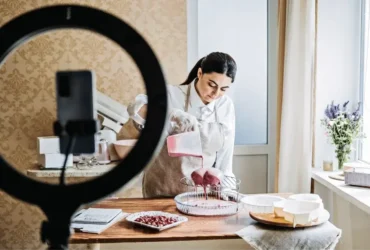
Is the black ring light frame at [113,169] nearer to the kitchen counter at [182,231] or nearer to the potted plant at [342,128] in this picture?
the kitchen counter at [182,231]

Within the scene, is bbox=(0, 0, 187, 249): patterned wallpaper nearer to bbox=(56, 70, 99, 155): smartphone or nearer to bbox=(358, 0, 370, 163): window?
bbox=(358, 0, 370, 163): window

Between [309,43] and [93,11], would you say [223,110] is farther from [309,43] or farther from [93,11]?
[93,11]

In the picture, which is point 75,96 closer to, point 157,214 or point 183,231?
point 183,231

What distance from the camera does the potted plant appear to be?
2881 mm

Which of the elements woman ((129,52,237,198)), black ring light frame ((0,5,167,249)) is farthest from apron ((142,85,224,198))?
black ring light frame ((0,5,167,249))

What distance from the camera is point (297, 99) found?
10.0 feet

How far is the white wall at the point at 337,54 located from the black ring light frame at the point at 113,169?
2826mm

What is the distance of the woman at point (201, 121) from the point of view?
7.65 feet

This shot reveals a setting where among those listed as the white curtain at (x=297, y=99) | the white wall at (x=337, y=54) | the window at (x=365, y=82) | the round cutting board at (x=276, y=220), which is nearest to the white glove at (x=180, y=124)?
the round cutting board at (x=276, y=220)

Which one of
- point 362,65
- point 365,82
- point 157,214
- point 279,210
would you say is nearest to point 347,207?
point 365,82

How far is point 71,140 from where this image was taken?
19.2 inches

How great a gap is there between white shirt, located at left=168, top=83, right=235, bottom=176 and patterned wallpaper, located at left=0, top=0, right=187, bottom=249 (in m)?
0.70

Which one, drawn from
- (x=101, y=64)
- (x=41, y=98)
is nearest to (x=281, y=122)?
(x=101, y=64)

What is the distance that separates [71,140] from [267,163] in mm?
3102
